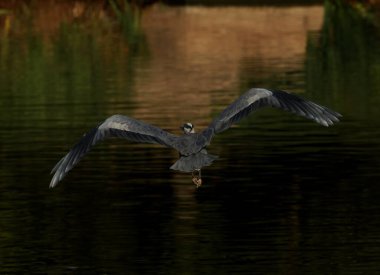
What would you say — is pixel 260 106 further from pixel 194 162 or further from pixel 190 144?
pixel 194 162

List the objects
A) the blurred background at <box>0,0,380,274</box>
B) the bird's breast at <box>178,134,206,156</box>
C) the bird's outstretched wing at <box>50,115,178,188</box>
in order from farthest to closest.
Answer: the blurred background at <box>0,0,380,274</box>
the bird's outstretched wing at <box>50,115,178,188</box>
the bird's breast at <box>178,134,206,156</box>

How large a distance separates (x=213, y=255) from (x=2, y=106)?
2112 centimetres

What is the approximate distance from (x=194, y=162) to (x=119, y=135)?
1145 millimetres

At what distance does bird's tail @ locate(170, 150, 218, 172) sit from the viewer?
20.3 meters

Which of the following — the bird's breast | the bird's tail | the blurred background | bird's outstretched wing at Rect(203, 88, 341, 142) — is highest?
bird's outstretched wing at Rect(203, 88, 341, 142)

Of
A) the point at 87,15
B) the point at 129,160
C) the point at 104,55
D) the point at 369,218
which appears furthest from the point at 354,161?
the point at 87,15

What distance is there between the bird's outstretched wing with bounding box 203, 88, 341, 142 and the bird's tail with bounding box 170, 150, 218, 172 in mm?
341

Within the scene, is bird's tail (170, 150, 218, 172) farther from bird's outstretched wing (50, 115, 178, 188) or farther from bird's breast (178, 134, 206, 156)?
bird's outstretched wing (50, 115, 178, 188)

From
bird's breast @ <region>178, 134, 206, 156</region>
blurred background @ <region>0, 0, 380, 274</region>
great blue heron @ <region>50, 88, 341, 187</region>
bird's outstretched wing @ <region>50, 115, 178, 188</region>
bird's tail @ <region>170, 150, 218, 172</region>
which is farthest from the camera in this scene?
blurred background @ <region>0, 0, 380, 274</region>

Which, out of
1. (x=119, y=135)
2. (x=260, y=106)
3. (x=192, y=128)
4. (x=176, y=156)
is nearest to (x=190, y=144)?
(x=192, y=128)

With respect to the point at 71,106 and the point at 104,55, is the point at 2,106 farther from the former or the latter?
the point at 104,55

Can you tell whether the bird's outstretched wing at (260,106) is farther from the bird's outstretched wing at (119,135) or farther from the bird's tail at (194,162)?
the bird's outstretched wing at (119,135)

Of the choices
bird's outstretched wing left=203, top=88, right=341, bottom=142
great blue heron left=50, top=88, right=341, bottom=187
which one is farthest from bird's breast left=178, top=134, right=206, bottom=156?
bird's outstretched wing left=203, top=88, right=341, bottom=142

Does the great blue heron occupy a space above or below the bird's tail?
above
